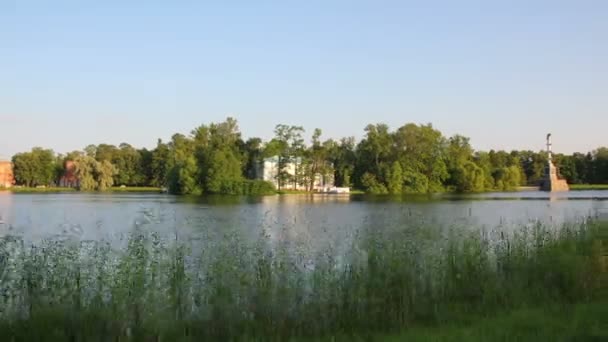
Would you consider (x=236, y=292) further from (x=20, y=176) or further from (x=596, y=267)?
(x=20, y=176)

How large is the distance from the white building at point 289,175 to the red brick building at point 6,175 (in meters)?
65.7

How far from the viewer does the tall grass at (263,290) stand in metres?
10.1

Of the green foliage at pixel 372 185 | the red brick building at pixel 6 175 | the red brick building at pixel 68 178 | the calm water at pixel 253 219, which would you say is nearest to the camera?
the calm water at pixel 253 219

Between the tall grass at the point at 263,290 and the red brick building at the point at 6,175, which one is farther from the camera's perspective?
the red brick building at the point at 6,175

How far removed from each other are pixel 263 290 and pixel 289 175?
96527 millimetres

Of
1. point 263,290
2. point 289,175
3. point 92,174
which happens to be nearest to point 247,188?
point 289,175

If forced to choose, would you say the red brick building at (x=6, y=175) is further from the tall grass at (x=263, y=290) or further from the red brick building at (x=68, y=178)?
the tall grass at (x=263, y=290)

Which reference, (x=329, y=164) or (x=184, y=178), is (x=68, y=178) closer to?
(x=184, y=178)

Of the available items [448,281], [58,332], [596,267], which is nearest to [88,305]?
[58,332]

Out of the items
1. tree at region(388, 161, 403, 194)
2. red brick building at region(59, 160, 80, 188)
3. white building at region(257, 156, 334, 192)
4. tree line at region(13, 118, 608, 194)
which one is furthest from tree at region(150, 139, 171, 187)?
tree at region(388, 161, 403, 194)

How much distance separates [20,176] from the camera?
13412cm

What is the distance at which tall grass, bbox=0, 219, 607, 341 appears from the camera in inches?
399

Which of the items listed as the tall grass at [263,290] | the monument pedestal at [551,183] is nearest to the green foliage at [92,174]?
the monument pedestal at [551,183]

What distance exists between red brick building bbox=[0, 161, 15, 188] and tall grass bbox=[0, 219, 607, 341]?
140 metres
